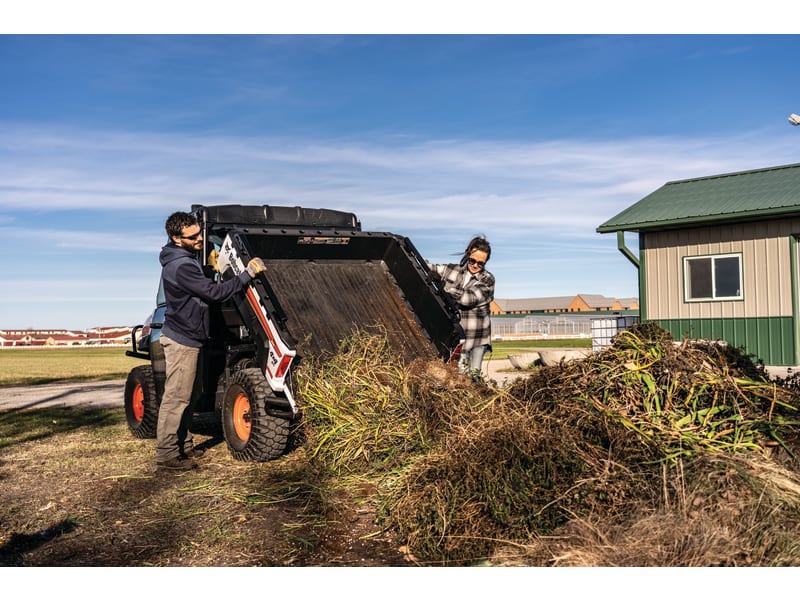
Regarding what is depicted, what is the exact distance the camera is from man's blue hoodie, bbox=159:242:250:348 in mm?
6414

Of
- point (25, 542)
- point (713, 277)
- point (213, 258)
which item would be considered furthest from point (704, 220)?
point (25, 542)

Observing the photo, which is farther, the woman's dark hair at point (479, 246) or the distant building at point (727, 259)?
the distant building at point (727, 259)

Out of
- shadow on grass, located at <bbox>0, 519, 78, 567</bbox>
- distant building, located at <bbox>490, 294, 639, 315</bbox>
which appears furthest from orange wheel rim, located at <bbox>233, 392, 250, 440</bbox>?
distant building, located at <bbox>490, 294, 639, 315</bbox>

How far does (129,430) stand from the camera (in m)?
8.98

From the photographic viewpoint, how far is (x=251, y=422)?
651cm

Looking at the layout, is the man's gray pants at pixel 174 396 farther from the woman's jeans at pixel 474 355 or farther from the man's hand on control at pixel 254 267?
the woman's jeans at pixel 474 355

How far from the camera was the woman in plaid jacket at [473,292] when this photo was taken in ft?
24.5

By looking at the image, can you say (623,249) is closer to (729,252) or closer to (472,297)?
(729,252)

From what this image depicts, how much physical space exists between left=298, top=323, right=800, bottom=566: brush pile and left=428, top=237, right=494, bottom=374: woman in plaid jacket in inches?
77.0

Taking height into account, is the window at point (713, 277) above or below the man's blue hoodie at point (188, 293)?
above

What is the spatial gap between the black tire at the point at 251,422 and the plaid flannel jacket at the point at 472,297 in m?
2.05

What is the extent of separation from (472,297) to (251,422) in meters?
2.48

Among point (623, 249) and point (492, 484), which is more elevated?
point (623, 249)

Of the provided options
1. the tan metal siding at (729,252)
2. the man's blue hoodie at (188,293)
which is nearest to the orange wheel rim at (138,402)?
the man's blue hoodie at (188,293)
